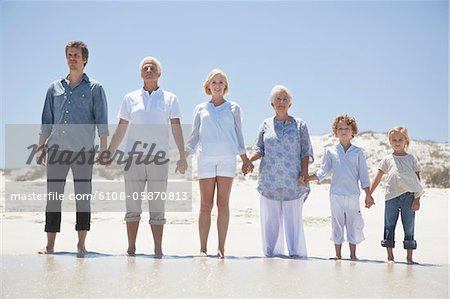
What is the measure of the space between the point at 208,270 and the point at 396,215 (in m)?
2.21

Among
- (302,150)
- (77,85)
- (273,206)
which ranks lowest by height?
(273,206)

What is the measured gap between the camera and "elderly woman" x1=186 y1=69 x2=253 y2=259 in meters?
4.82

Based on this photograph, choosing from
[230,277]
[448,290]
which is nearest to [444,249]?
[448,290]

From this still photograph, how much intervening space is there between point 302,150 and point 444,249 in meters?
2.03

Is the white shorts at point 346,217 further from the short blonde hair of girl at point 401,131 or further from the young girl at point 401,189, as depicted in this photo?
the short blonde hair of girl at point 401,131

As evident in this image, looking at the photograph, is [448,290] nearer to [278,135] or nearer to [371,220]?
[278,135]

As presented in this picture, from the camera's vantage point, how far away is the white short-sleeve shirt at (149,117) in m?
4.75

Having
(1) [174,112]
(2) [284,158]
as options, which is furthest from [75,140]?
(2) [284,158]

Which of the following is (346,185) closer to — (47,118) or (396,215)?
(396,215)

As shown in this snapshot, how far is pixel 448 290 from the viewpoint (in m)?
3.26

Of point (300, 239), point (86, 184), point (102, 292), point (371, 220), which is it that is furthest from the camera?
point (371, 220)

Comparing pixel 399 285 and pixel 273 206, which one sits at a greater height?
pixel 273 206

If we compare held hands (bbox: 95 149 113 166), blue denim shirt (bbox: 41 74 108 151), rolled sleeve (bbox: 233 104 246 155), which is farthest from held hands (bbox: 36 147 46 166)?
rolled sleeve (bbox: 233 104 246 155)

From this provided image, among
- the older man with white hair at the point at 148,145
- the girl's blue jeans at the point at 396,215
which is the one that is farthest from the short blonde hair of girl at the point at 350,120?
the older man with white hair at the point at 148,145
